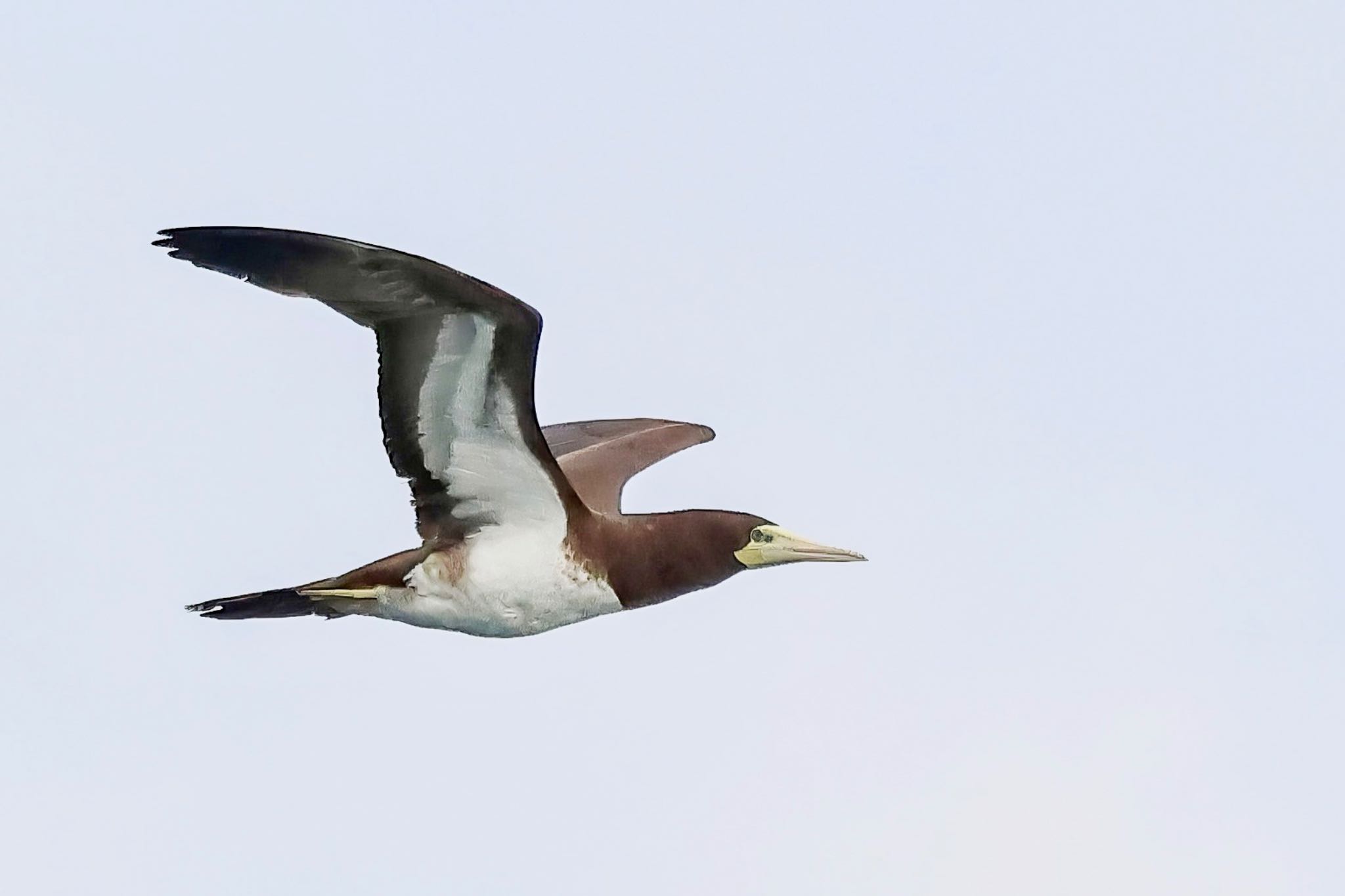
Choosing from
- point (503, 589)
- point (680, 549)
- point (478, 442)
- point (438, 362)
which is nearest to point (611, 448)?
point (680, 549)

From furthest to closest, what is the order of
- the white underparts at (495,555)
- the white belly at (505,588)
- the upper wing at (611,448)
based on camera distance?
1. the upper wing at (611,448)
2. the white belly at (505,588)
3. the white underparts at (495,555)

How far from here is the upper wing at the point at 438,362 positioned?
11.1 meters

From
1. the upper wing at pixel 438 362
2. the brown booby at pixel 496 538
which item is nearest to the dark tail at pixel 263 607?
the brown booby at pixel 496 538

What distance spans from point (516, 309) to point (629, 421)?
15.0 feet

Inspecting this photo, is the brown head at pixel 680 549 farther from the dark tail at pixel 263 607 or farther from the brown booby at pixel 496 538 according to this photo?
the dark tail at pixel 263 607

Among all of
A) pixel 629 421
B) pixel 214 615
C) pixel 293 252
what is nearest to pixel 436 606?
pixel 214 615

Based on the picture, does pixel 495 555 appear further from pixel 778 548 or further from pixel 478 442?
pixel 778 548

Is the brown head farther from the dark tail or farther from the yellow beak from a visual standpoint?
the dark tail

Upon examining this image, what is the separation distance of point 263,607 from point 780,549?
268 cm

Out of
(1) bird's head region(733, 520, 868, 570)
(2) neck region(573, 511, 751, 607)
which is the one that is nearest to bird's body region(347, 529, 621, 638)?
(2) neck region(573, 511, 751, 607)

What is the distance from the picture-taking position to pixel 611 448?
1516 centimetres

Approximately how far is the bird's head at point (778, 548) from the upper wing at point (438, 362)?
87 cm

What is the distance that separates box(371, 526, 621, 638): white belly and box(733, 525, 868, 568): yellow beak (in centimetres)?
71

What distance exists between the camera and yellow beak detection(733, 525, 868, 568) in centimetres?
1265
